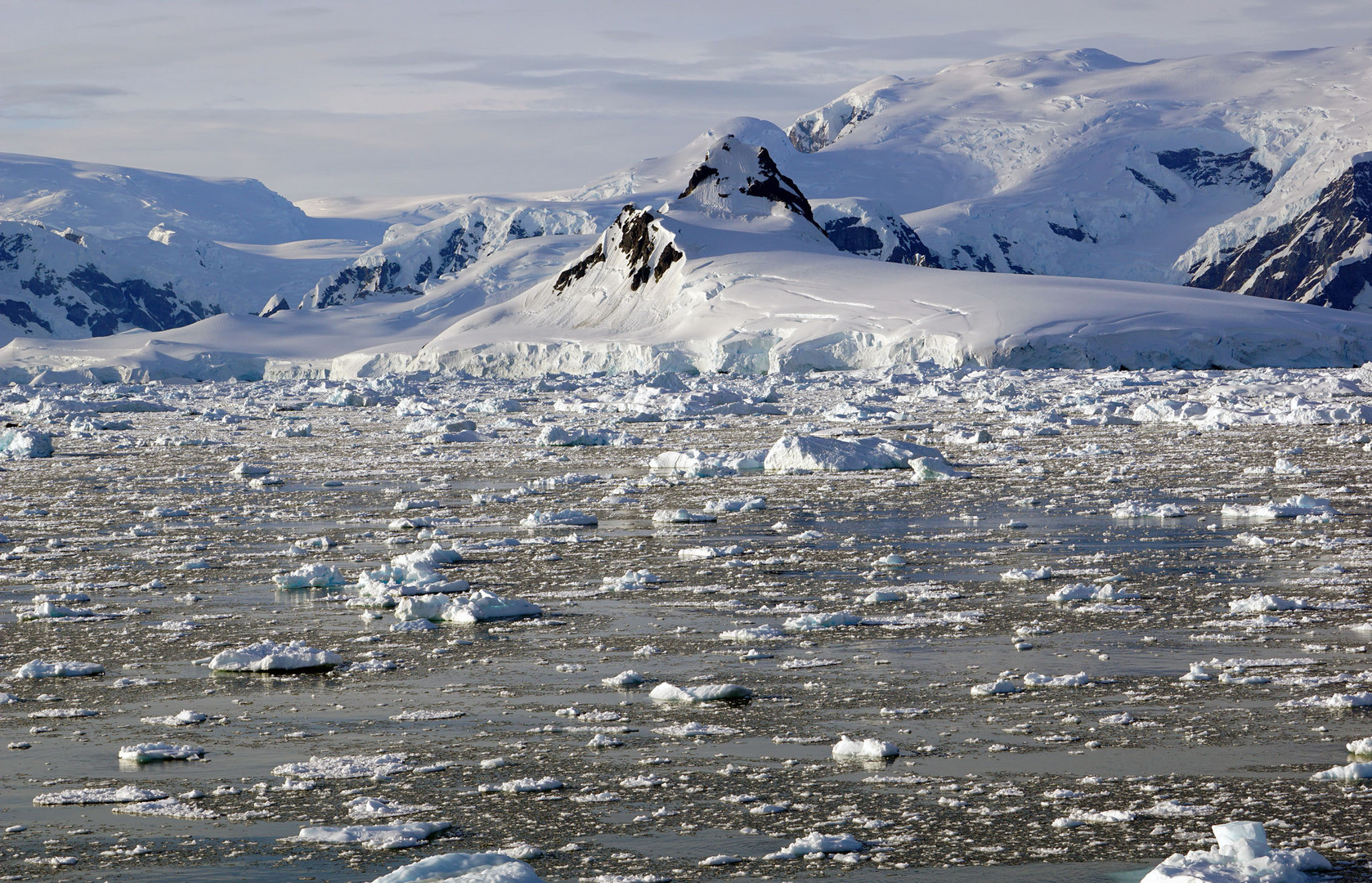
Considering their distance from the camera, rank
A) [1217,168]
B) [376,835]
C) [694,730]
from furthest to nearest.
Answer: [1217,168]
[694,730]
[376,835]

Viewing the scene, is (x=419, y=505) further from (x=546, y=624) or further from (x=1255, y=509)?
(x=1255, y=509)

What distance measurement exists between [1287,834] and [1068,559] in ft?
20.2

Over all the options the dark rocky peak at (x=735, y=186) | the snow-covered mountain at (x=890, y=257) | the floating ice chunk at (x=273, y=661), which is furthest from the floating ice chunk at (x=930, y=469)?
the dark rocky peak at (x=735, y=186)

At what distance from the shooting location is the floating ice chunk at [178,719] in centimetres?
666

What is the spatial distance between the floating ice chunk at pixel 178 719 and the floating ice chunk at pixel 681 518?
7304 millimetres

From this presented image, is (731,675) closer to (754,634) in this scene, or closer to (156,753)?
(754,634)

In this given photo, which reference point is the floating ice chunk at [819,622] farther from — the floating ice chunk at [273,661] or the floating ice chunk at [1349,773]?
the floating ice chunk at [1349,773]

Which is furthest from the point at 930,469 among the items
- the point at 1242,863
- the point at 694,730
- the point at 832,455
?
the point at 1242,863

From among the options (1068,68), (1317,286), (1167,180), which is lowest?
(1317,286)

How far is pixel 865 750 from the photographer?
593cm

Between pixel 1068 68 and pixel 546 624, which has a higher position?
pixel 1068 68

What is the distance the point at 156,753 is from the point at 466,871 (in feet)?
7.46

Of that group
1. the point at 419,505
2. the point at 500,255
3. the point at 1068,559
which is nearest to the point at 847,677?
the point at 1068,559

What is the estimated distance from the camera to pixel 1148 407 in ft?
93.0
